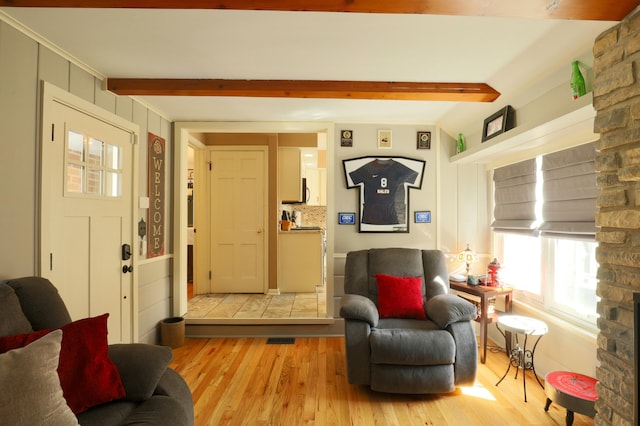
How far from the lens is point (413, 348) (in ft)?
7.24

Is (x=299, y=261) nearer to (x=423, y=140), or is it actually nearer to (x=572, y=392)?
(x=423, y=140)

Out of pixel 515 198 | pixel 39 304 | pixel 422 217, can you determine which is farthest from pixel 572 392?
pixel 39 304

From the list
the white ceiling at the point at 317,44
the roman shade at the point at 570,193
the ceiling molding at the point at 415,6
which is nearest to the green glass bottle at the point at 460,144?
the white ceiling at the point at 317,44

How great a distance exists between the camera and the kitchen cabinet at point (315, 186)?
655 centimetres

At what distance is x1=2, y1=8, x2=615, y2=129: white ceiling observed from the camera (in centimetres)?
176

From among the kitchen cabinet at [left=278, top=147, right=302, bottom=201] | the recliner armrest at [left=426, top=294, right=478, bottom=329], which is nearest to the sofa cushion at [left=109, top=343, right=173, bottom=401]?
the recliner armrest at [left=426, top=294, right=478, bottom=329]

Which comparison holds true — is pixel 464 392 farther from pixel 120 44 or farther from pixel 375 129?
pixel 120 44

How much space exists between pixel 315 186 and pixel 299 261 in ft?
7.65

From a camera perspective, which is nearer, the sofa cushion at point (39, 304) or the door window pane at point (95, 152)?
the sofa cushion at point (39, 304)

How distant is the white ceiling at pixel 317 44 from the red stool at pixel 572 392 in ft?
6.42

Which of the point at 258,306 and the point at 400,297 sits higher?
the point at 400,297

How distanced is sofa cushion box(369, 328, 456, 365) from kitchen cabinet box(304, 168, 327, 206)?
445 centimetres

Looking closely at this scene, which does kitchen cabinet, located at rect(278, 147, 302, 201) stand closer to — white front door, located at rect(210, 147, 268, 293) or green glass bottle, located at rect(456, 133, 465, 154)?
white front door, located at rect(210, 147, 268, 293)

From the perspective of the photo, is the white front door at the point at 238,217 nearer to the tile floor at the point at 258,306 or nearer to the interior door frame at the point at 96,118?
the tile floor at the point at 258,306
